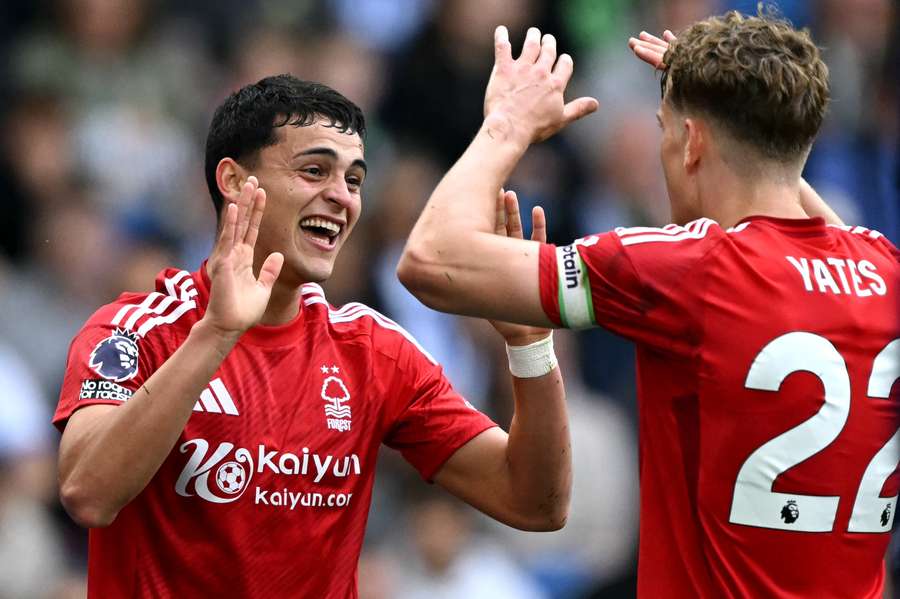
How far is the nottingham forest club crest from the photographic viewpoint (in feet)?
14.9

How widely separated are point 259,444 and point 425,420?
0.62 metres

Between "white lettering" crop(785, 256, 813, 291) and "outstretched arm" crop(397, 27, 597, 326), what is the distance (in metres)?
0.68

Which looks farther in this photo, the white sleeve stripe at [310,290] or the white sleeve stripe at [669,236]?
the white sleeve stripe at [310,290]

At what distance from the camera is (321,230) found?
189 inches

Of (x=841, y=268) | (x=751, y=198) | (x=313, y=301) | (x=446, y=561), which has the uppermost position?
(x=313, y=301)

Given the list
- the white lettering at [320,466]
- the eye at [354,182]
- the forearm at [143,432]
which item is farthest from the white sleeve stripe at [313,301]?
the forearm at [143,432]

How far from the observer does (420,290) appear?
145 inches

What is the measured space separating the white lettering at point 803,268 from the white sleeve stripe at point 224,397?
6.04 feet

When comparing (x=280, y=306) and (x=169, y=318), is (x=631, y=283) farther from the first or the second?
(x=169, y=318)

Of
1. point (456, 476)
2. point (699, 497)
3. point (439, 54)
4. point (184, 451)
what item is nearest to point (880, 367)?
point (699, 497)

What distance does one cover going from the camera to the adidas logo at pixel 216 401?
14.3 feet

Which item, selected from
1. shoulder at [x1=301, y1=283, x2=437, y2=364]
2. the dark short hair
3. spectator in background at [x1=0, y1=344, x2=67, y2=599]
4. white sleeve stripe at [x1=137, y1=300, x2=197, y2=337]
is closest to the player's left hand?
shoulder at [x1=301, y1=283, x2=437, y2=364]

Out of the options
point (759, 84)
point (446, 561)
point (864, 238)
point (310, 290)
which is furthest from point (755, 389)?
point (446, 561)

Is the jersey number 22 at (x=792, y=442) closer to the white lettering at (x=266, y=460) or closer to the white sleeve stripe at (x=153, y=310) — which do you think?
the white lettering at (x=266, y=460)
